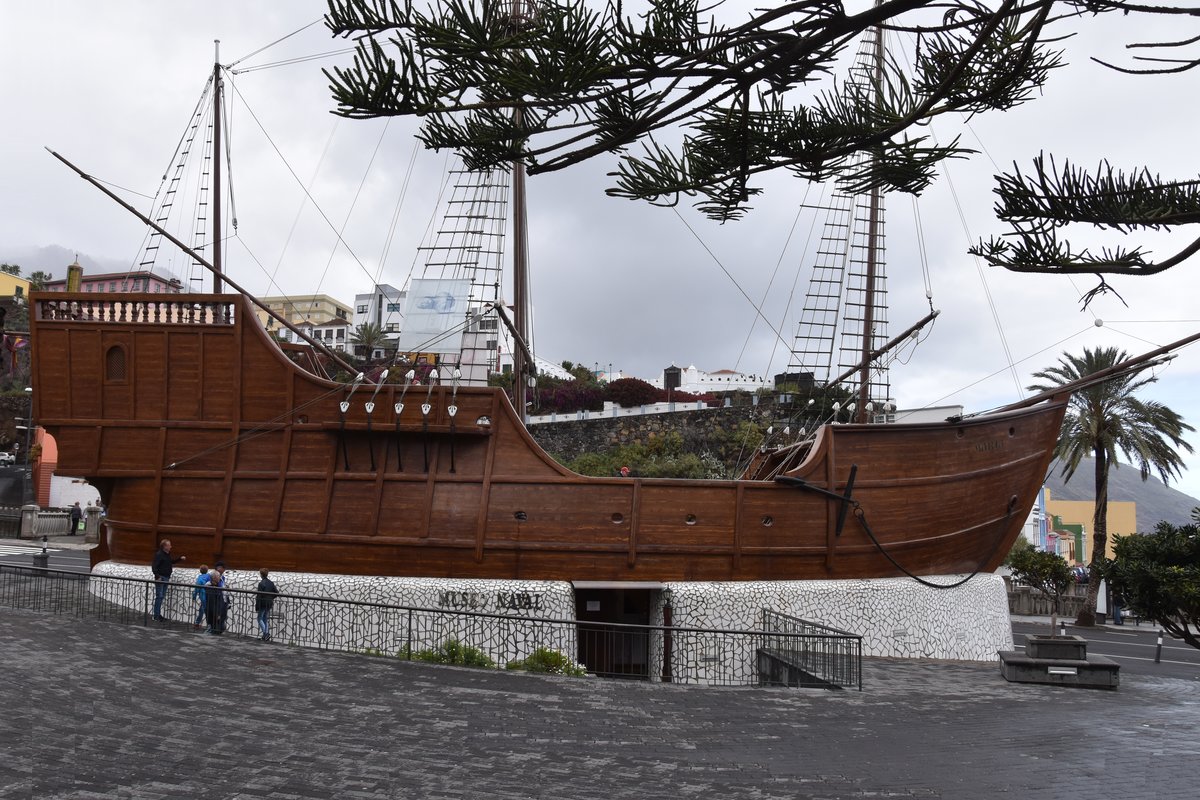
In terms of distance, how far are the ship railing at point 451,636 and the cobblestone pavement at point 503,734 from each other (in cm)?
86

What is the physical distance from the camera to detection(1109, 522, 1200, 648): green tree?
9.75 metres

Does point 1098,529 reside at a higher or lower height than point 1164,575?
higher

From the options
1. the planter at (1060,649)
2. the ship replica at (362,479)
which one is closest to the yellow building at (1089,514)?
the planter at (1060,649)

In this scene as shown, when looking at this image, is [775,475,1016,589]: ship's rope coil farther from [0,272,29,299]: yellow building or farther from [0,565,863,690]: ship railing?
[0,272,29,299]: yellow building

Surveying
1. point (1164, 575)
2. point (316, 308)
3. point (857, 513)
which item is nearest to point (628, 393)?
point (857, 513)

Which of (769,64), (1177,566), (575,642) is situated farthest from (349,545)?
(769,64)

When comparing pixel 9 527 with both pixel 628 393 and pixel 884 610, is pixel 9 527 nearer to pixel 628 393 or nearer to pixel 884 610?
pixel 628 393

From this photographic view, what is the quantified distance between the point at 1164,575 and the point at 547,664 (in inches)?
259

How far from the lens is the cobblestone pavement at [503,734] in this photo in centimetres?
625

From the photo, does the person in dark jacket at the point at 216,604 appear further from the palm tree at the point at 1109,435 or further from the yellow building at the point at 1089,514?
the yellow building at the point at 1089,514

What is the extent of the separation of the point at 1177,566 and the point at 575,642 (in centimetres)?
653

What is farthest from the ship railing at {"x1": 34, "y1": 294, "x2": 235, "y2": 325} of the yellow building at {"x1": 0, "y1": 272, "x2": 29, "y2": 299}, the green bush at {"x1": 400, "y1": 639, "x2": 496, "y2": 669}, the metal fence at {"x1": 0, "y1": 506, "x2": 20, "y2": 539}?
the yellow building at {"x1": 0, "y1": 272, "x2": 29, "y2": 299}

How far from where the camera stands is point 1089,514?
5769cm

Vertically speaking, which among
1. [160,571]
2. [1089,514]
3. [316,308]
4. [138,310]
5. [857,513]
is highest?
[316,308]
